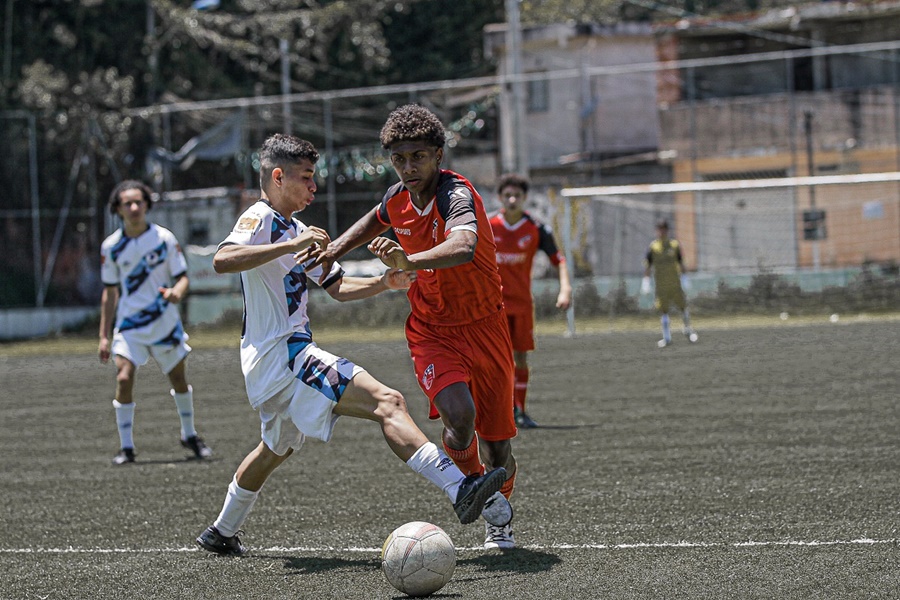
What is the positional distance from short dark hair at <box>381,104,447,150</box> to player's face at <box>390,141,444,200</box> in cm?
3

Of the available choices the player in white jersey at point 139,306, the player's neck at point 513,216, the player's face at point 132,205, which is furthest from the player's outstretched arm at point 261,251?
the player's neck at point 513,216

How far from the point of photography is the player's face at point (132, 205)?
959 centimetres

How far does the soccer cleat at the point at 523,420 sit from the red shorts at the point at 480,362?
4814 millimetres

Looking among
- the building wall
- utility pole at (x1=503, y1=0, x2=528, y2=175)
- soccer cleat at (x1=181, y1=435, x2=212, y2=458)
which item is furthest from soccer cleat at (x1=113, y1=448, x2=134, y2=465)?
the building wall

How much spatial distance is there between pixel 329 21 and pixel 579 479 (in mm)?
28818

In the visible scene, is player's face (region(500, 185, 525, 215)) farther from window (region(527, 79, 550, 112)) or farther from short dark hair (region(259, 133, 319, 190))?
window (region(527, 79, 550, 112))

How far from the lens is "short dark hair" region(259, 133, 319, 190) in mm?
5723

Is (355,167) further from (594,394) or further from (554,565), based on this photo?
(554,565)

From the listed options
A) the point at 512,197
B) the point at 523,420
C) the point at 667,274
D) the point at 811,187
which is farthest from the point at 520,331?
the point at 811,187

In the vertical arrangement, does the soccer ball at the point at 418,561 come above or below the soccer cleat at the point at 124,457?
above

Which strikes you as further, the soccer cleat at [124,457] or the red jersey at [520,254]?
the red jersey at [520,254]

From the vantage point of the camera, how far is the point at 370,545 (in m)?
6.09

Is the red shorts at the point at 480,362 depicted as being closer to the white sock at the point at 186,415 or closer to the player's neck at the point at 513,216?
the white sock at the point at 186,415

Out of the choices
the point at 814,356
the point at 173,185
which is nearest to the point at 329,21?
the point at 173,185
